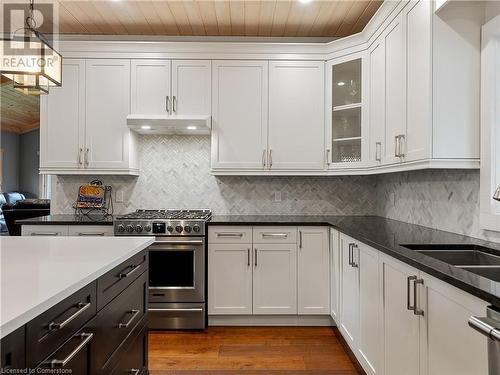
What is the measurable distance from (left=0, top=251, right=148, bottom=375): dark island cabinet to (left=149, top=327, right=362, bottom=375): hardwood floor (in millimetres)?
639

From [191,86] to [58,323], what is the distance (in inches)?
110

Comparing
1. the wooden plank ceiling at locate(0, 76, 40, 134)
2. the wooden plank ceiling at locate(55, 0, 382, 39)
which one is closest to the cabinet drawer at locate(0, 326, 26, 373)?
the wooden plank ceiling at locate(55, 0, 382, 39)

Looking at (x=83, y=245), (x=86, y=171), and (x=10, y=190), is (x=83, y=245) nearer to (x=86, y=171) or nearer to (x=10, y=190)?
(x=86, y=171)

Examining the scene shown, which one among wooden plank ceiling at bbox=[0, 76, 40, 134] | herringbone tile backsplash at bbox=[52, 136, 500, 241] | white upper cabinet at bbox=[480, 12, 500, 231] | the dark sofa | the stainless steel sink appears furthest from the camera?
wooden plank ceiling at bbox=[0, 76, 40, 134]

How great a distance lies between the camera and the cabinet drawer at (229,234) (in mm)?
3248

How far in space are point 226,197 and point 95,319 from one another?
2.50 m

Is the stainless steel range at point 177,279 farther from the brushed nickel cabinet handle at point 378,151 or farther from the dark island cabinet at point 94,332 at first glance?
the brushed nickel cabinet handle at point 378,151

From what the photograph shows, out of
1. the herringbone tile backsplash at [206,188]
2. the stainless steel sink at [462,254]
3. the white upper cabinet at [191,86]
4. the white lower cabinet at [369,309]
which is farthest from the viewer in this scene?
the herringbone tile backsplash at [206,188]

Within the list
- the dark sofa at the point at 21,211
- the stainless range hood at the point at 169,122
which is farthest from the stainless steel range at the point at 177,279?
the dark sofa at the point at 21,211

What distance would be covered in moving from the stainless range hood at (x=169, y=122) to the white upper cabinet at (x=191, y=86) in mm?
96

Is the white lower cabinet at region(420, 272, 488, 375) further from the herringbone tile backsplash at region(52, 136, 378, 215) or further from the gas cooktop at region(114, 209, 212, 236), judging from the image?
the herringbone tile backsplash at region(52, 136, 378, 215)

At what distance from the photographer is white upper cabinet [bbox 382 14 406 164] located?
245cm

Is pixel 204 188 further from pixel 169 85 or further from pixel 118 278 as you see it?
pixel 118 278

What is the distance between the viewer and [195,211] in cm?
374
